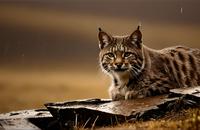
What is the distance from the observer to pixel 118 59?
6.88 m

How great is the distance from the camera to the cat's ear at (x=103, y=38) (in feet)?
23.5

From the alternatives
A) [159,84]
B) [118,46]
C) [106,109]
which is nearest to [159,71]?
[159,84]

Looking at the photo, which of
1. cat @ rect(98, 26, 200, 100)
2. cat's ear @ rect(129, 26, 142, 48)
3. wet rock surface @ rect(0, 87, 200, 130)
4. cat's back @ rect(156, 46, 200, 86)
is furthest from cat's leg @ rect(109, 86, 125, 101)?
cat's back @ rect(156, 46, 200, 86)

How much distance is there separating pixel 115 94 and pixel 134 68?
20.9 inches

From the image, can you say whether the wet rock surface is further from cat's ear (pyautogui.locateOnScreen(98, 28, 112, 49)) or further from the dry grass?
cat's ear (pyautogui.locateOnScreen(98, 28, 112, 49))

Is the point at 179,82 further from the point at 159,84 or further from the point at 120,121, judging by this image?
the point at 120,121

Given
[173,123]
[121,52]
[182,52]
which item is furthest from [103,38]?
[173,123]

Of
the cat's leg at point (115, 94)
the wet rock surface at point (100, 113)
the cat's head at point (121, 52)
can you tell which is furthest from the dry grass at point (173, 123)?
the cat's leg at point (115, 94)

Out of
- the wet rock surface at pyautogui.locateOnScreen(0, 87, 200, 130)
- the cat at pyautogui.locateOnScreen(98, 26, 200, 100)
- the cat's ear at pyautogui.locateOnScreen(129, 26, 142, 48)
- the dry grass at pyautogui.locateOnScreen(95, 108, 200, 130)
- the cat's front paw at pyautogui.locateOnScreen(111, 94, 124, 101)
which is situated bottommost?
the dry grass at pyautogui.locateOnScreen(95, 108, 200, 130)

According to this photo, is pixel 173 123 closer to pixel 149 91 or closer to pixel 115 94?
pixel 149 91

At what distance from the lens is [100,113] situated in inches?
242

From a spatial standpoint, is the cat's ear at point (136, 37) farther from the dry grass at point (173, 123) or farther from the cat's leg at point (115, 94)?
the dry grass at point (173, 123)

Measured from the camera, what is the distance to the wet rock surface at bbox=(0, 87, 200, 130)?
602cm

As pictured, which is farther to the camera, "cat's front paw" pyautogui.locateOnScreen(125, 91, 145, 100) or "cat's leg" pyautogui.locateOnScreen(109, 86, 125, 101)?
"cat's leg" pyautogui.locateOnScreen(109, 86, 125, 101)
